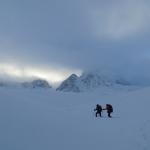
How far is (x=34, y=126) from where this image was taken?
843 inches

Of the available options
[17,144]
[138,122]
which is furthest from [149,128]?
[17,144]

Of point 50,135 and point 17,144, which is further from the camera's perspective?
point 50,135

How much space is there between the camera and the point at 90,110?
35750mm

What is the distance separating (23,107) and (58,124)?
2675mm

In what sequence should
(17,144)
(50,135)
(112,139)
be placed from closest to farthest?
1. (17,144)
2. (50,135)
3. (112,139)

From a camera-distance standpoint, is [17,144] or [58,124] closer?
[17,144]

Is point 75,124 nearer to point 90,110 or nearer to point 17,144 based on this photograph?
point 17,144

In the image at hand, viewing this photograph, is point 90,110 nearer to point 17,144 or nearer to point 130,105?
point 130,105

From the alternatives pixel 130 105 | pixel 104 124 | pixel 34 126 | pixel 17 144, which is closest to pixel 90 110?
pixel 130 105

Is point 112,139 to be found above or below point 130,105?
below

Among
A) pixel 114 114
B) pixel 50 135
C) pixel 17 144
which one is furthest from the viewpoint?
pixel 114 114

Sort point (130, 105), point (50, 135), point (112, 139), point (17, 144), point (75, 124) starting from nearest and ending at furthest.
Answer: point (17, 144) → point (50, 135) → point (112, 139) → point (75, 124) → point (130, 105)

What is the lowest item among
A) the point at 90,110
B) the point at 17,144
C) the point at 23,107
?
the point at 17,144

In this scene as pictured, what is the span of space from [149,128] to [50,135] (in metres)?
7.18
